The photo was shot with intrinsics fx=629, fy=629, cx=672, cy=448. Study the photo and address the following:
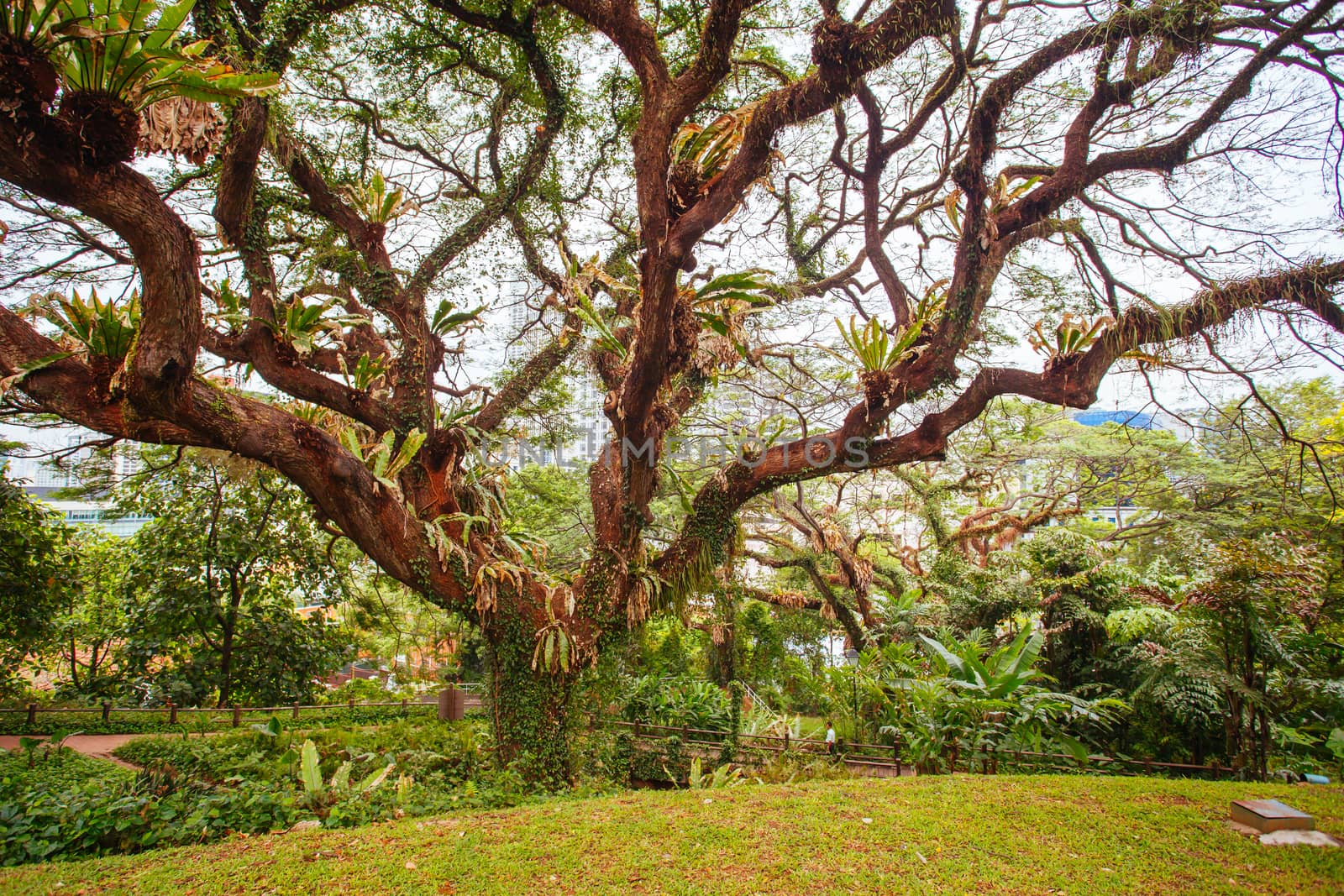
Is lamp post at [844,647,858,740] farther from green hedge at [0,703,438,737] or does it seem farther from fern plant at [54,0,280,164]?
fern plant at [54,0,280,164]

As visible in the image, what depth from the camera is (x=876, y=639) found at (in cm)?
888

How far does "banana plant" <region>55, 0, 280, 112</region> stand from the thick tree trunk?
4.01m

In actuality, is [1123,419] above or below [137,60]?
below

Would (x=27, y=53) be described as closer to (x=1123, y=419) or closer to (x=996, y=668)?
(x=996, y=668)

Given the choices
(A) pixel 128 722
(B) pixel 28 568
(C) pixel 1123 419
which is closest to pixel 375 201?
(B) pixel 28 568

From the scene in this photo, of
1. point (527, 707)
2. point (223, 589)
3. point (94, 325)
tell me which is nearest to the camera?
point (94, 325)

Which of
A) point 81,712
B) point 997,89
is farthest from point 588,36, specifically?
point 81,712

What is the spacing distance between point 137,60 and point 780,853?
495cm

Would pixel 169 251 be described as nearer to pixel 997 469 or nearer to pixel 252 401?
pixel 252 401

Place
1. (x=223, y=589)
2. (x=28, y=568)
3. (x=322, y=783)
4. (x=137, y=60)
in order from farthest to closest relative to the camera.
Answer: (x=223, y=589) → (x=28, y=568) → (x=322, y=783) → (x=137, y=60)

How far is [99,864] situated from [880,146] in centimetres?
741

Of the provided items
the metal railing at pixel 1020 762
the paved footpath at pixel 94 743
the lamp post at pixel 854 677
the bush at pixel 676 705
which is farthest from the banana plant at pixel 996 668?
the paved footpath at pixel 94 743

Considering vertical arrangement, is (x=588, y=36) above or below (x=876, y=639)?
above

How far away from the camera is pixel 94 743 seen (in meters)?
6.30
